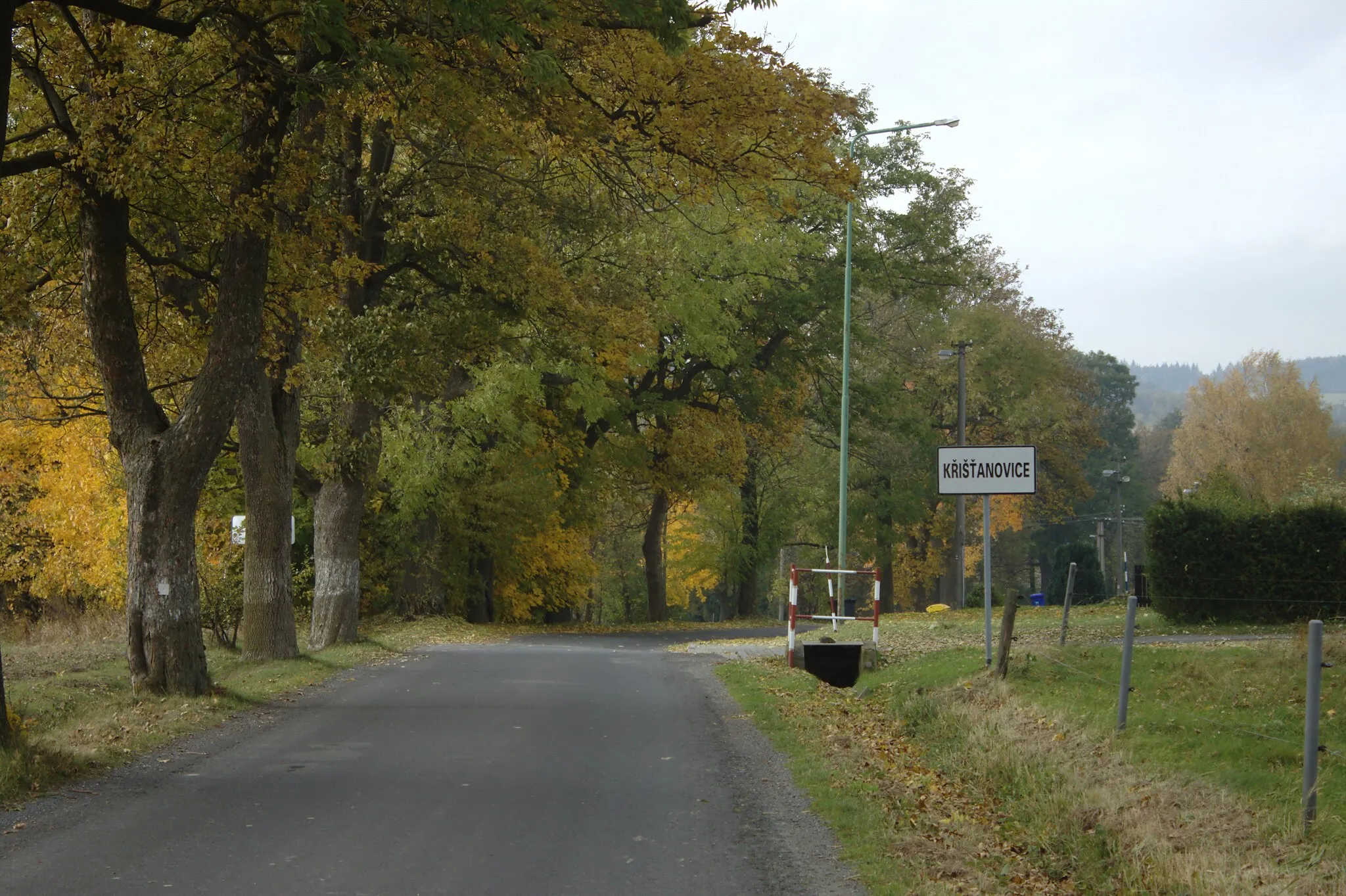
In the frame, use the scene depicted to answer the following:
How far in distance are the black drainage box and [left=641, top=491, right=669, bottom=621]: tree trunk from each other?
1151 inches

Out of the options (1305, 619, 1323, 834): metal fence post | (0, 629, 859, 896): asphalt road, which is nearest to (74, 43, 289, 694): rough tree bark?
(0, 629, 859, 896): asphalt road

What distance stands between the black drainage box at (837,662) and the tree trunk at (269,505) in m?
7.90

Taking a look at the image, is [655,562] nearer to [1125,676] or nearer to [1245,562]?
[1245,562]

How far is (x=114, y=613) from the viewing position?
32.3 meters

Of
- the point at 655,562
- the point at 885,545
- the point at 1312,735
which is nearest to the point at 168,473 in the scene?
the point at 1312,735

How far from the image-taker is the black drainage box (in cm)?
1781

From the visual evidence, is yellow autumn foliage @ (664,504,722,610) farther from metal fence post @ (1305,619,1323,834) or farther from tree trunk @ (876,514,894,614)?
metal fence post @ (1305,619,1323,834)

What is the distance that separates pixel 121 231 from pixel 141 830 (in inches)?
284

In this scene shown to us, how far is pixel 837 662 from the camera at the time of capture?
17.9 meters

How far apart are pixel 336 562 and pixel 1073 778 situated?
17969 mm

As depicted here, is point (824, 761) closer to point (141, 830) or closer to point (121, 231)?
point (141, 830)

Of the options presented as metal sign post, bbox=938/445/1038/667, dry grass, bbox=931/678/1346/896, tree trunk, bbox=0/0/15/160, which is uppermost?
tree trunk, bbox=0/0/15/160

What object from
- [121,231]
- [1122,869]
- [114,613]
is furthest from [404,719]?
[114,613]

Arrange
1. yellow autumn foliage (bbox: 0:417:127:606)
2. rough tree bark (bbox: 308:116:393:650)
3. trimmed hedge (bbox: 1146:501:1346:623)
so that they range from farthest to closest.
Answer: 1. yellow autumn foliage (bbox: 0:417:127:606)
2. trimmed hedge (bbox: 1146:501:1346:623)
3. rough tree bark (bbox: 308:116:393:650)
